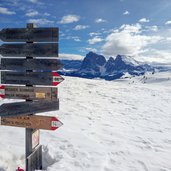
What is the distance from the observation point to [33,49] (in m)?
6.64

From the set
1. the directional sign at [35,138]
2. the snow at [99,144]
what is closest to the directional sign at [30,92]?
the directional sign at [35,138]

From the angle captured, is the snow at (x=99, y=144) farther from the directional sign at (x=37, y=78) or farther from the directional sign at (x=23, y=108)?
the directional sign at (x=37, y=78)

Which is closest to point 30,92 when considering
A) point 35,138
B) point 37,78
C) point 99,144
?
point 37,78

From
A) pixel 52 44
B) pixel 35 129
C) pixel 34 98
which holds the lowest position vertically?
pixel 35 129

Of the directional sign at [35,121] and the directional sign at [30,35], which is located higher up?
the directional sign at [30,35]

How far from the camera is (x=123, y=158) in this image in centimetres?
775

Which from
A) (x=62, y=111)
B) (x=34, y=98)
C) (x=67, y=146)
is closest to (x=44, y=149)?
(x=67, y=146)

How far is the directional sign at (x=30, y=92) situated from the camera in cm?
672

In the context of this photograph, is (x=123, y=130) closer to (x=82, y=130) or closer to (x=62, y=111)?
(x=82, y=130)

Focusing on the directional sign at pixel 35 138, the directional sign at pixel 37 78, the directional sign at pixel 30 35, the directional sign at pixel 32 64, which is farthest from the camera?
the directional sign at pixel 35 138

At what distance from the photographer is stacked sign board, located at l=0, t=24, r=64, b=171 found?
661 cm

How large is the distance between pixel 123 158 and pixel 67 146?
1886 millimetres

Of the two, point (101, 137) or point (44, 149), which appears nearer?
point (44, 149)

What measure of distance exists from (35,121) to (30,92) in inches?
30.4
